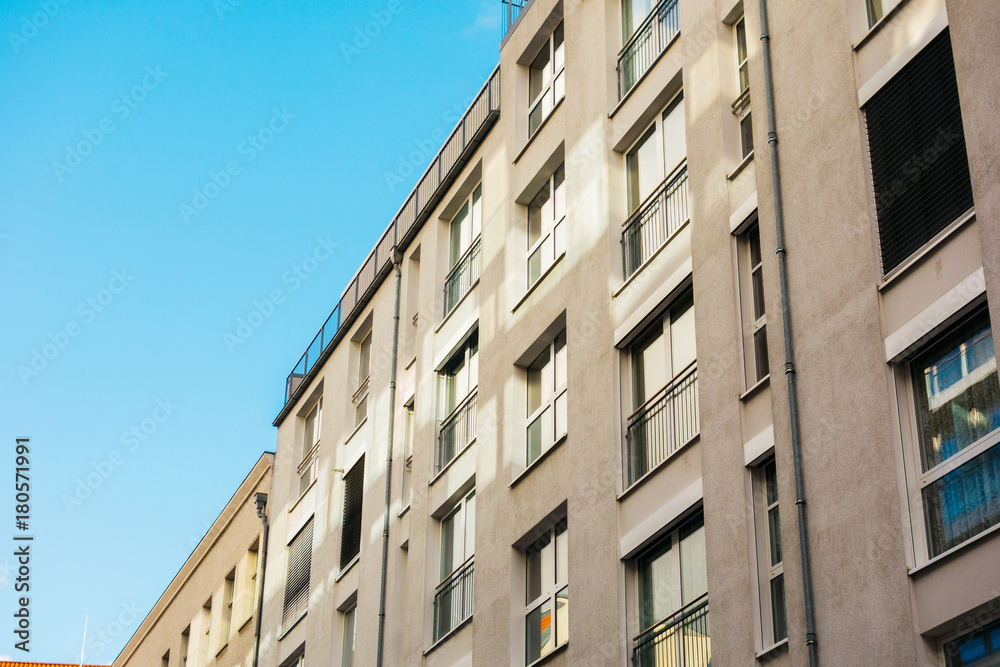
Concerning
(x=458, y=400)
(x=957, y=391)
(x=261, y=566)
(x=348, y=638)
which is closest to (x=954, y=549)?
(x=957, y=391)

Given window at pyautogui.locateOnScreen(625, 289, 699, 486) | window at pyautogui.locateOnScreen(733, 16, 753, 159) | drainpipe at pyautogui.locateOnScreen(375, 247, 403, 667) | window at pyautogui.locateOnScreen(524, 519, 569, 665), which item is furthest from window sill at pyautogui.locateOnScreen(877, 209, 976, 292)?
drainpipe at pyautogui.locateOnScreen(375, 247, 403, 667)

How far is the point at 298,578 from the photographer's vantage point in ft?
104

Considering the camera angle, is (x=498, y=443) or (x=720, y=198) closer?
(x=720, y=198)

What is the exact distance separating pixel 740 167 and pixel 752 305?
1861 millimetres

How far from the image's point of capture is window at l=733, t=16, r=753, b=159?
17938 millimetres

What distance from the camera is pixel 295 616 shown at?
31.4 metres

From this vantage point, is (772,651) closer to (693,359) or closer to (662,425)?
(662,425)

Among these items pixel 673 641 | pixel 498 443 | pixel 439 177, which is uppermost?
pixel 439 177

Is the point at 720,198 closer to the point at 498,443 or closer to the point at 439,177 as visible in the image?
the point at 498,443

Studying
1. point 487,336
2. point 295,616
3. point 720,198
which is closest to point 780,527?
point 720,198

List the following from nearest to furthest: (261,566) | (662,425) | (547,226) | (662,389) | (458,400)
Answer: (662,425) < (662,389) < (547,226) < (458,400) < (261,566)

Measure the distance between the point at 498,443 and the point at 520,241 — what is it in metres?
3.79

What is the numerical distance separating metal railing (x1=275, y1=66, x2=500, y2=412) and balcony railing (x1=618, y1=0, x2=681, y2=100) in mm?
4585

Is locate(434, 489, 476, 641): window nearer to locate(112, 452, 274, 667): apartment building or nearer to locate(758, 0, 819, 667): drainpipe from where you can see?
locate(758, 0, 819, 667): drainpipe
